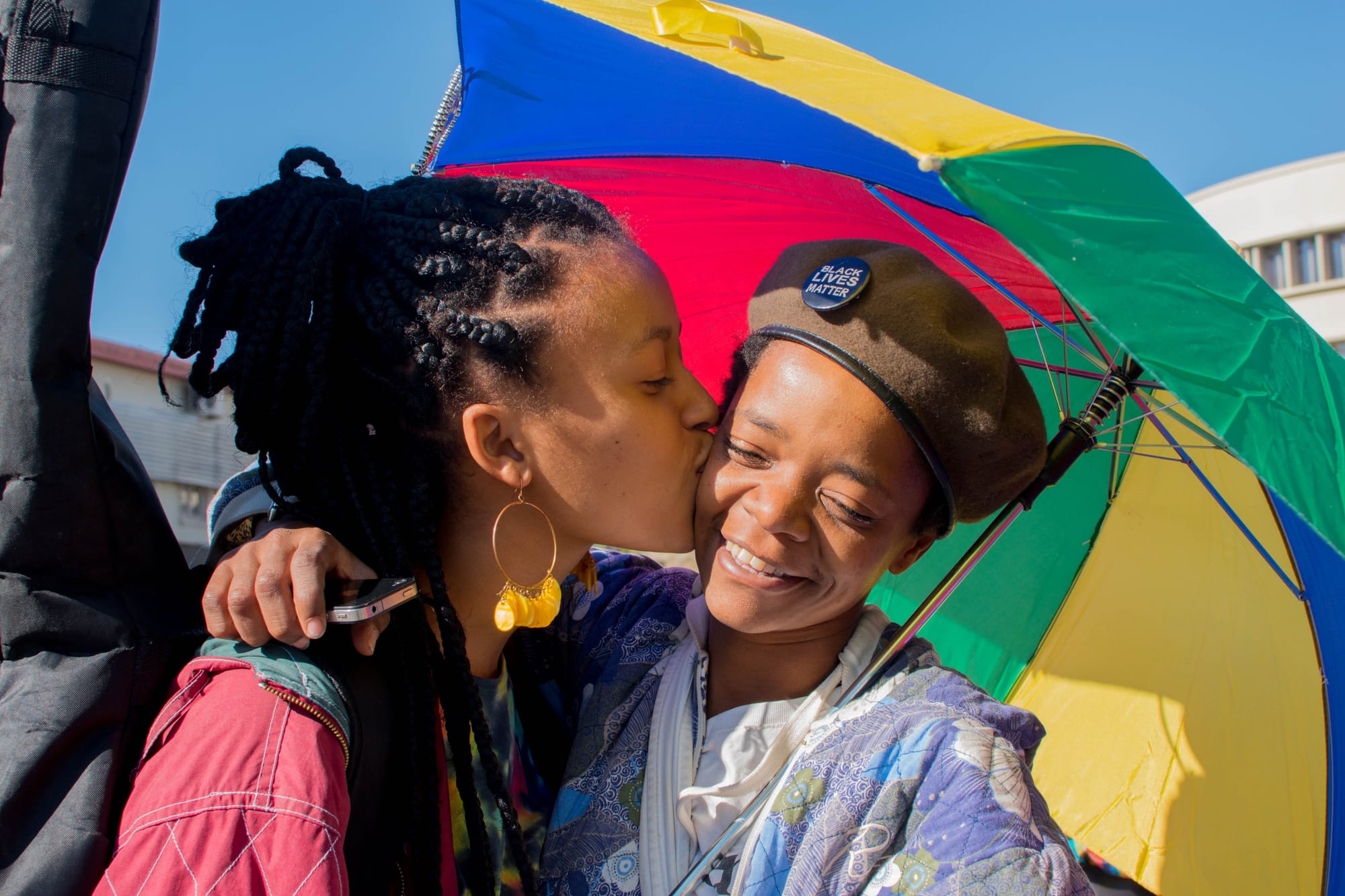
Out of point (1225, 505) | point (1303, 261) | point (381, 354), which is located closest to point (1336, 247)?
point (1303, 261)

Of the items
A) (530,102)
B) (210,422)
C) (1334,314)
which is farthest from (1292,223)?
(530,102)

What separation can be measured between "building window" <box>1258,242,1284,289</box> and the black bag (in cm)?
3338

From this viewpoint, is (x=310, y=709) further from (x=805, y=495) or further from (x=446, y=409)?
(x=805, y=495)

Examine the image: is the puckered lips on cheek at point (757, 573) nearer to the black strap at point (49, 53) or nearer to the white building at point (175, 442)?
the black strap at point (49, 53)

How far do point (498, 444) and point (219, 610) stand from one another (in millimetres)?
595

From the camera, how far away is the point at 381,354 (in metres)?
2.00

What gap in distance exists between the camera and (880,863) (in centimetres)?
180

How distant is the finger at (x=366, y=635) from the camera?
1.72m

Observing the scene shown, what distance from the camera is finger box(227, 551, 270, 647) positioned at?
1.63 metres

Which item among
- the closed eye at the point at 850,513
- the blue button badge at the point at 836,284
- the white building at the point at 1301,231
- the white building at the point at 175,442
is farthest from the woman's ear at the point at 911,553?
the white building at the point at 1301,231

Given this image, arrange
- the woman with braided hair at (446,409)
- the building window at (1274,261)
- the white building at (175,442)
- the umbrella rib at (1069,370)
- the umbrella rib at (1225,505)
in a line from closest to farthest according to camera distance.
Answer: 1. the woman with braided hair at (446,409)
2. the umbrella rib at (1225,505)
3. the umbrella rib at (1069,370)
4. the white building at (175,442)
5. the building window at (1274,261)

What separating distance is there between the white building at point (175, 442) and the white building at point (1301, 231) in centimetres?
2613

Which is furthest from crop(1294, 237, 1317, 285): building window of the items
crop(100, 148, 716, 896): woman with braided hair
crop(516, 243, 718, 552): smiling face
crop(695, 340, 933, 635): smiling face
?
crop(100, 148, 716, 896): woman with braided hair

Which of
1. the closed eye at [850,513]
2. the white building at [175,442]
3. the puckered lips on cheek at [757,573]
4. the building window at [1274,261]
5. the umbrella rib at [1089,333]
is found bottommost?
the white building at [175,442]
